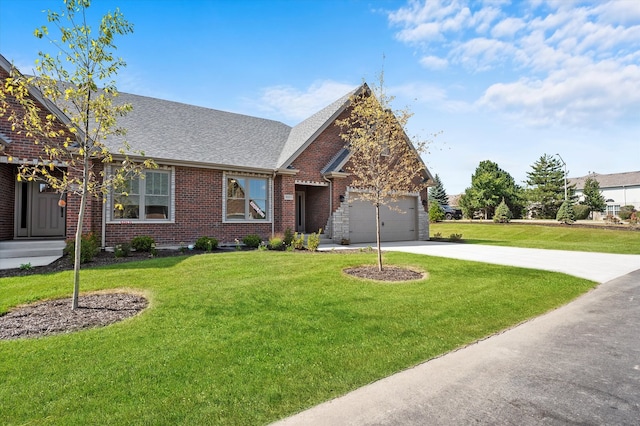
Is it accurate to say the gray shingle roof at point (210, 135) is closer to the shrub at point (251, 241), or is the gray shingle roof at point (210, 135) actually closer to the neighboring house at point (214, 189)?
the neighboring house at point (214, 189)

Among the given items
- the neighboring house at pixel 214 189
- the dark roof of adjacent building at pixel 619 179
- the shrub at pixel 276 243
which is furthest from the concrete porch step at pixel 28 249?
the dark roof of adjacent building at pixel 619 179

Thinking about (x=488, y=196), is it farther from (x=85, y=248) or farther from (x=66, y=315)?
(x=66, y=315)

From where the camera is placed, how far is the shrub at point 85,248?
957 cm

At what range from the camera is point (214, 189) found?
13992 mm

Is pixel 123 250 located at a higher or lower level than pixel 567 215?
lower

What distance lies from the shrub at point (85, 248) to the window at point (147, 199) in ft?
6.17

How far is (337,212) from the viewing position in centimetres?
1608

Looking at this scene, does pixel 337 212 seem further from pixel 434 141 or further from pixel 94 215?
pixel 94 215

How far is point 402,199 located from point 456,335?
1435 centimetres

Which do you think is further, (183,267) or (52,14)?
(183,267)

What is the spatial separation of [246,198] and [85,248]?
6574 mm

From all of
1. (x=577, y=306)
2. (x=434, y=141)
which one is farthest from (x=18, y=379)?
(x=434, y=141)

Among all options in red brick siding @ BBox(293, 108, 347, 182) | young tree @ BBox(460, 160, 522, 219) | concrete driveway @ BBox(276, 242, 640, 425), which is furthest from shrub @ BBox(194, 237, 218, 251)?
young tree @ BBox(460, 160, 522, 219)

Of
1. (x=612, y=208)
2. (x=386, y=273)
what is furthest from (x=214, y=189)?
(x=612, y=208)
